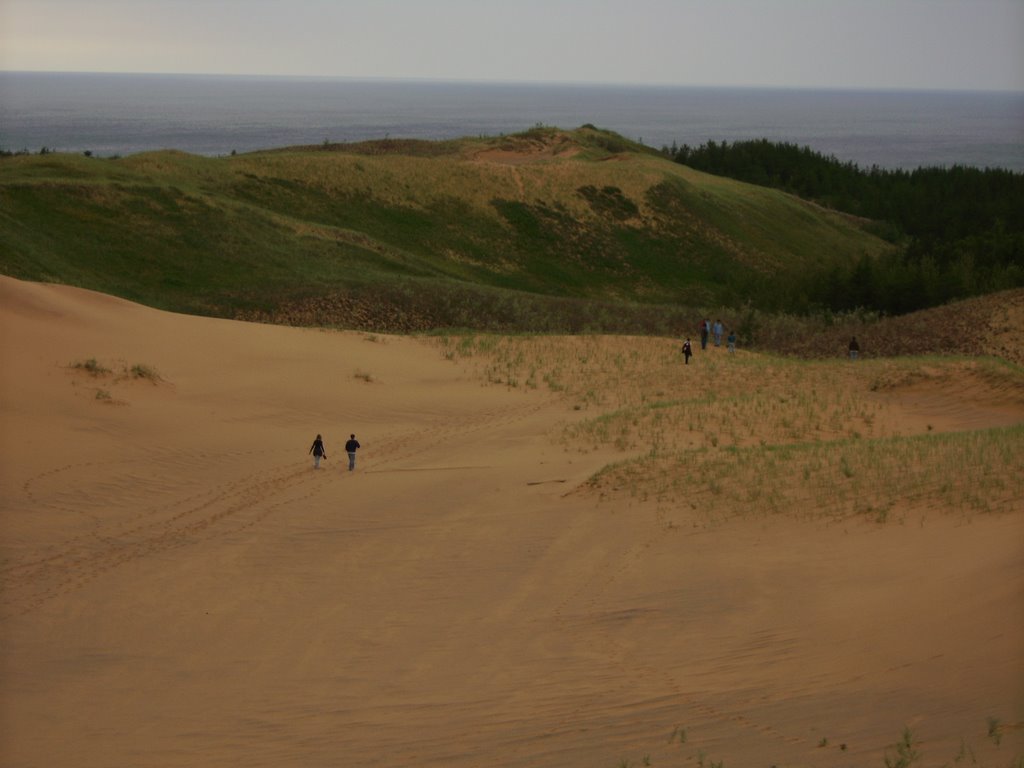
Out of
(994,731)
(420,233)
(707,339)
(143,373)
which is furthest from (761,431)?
(420,233)

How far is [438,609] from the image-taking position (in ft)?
39.5

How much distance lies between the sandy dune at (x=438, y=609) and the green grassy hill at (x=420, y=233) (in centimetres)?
1650

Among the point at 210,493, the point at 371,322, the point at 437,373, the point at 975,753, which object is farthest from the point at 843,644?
the point at 371,322

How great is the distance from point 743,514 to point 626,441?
5486 millimetres

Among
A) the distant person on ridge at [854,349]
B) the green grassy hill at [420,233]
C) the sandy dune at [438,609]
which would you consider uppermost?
the green grassy hill at [420,233]

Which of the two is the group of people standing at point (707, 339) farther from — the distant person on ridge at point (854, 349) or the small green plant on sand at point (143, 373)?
the small green plant on sand at point (143, 373)

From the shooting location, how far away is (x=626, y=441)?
64.5 feet

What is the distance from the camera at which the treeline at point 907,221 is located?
42.3m

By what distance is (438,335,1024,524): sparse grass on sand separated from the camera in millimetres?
14211

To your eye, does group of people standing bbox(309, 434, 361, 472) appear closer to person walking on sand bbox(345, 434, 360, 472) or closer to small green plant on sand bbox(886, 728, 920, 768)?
person walking on sand bbox(345, 434, 360, 472)

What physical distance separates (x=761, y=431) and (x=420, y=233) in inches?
1528

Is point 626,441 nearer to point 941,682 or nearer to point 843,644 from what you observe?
point 843,644

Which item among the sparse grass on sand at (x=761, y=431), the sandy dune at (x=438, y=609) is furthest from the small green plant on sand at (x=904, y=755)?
the sparse grass on sand at (x=761, y=431)

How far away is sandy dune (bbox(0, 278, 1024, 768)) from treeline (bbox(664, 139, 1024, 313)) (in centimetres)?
2267
